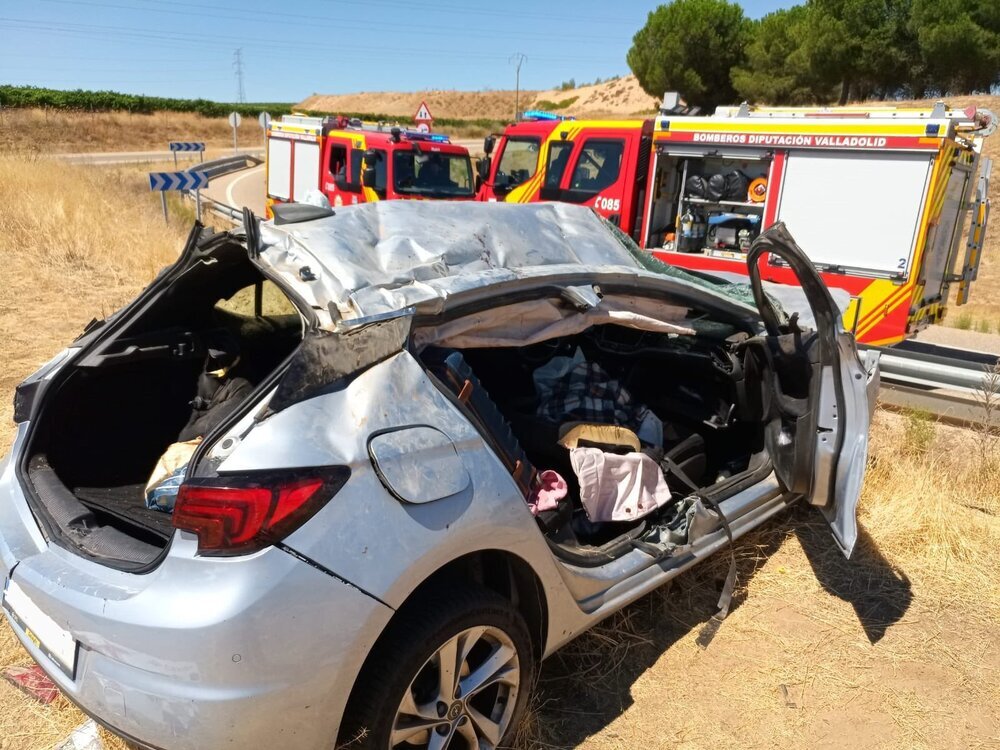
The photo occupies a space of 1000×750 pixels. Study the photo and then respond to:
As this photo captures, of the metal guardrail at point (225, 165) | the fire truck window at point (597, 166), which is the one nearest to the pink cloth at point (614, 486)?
the fire truck window at point (597, 166)

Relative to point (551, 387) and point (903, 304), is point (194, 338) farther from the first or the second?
point (903, 304)

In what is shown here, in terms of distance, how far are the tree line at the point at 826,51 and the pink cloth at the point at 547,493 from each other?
38.0 meters

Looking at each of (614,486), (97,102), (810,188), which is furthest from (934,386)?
(97,102)

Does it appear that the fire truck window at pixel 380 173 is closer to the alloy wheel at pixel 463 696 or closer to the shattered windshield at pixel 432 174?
the shattered windshield at pixel 432 174

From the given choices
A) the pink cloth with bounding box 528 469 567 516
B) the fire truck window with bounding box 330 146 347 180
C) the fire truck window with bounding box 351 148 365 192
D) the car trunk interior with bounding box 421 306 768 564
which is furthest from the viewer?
the fire truck window with bounding box 330 146 347 180

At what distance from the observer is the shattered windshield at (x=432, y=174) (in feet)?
36.1

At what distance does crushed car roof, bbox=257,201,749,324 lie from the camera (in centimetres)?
222

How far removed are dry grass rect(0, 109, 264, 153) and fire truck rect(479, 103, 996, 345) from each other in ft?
110

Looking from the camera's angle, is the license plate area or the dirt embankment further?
the dirt embankment

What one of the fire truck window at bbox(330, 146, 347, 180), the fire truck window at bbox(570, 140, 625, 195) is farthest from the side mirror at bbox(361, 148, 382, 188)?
the fire truck window at bbox(570, 140, 625, 195)

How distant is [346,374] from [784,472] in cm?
211

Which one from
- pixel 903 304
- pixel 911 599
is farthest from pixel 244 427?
pixel 903 304

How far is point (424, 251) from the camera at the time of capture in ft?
8.35

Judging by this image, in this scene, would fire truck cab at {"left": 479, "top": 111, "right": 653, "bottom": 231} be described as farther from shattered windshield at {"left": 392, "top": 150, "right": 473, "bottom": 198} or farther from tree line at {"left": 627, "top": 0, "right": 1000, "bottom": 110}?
tree line at {"left": 627, "top": 0, "right": 1000, "bottom": 110}
